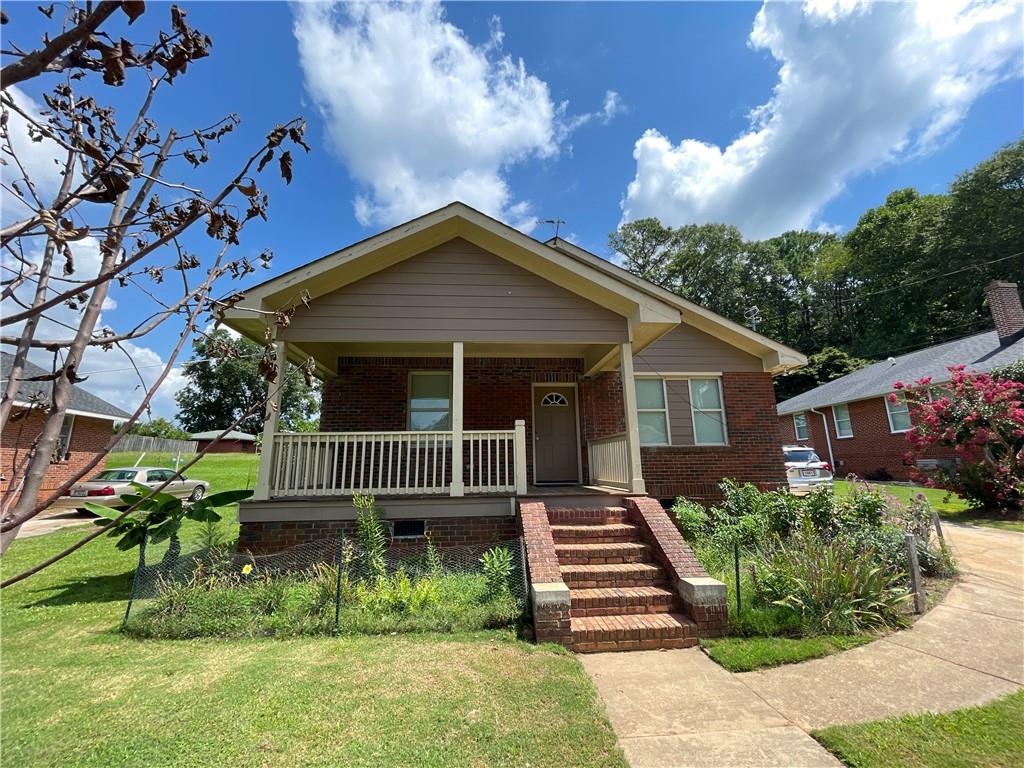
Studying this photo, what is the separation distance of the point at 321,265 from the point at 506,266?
9.56 feet

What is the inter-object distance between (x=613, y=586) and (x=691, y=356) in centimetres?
641

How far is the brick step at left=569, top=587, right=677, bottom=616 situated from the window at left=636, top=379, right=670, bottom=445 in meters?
5.05

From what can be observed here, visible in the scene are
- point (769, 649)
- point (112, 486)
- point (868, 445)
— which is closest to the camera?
point (769, 649)

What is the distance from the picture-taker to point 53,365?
141 cm

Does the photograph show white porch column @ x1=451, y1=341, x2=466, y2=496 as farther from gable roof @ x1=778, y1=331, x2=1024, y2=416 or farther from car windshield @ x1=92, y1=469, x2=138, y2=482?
gable roof @ x1=778, y1=331, x2=1024, y2=416

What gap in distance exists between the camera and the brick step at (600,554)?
6016 mm

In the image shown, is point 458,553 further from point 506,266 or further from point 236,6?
point 236,6

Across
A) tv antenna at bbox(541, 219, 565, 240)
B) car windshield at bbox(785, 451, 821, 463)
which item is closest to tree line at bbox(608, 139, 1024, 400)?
car windshield at bbox(785, 451, 821, 463)

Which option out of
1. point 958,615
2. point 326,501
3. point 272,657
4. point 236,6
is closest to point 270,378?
point 236,6

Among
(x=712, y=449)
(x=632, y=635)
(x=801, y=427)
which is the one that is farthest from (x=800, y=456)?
(x=632, y=635)

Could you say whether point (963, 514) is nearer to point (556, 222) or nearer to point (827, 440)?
point (827, 440)

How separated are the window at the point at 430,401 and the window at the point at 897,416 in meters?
17.3

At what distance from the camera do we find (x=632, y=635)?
15.8 ft

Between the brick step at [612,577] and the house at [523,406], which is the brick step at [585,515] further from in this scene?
the brick step at [612,577]
